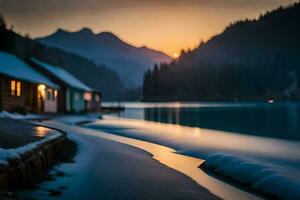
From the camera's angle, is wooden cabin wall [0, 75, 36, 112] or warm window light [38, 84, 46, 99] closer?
wooden cabin wall [0, 75, 36, 112]

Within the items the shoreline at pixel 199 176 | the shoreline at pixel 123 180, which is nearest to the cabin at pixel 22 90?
the shoreline at pixel 199 176

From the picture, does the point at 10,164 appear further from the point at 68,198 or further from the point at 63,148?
the point at 63,148

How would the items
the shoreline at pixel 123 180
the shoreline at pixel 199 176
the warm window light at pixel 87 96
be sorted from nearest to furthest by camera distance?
the shoreline at pixel 123 180 < the shoreline at pixel 199 176 < the warm window light at pixel 87 96

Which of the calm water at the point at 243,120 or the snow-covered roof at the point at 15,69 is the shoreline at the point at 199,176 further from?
the snow-covered roof at the point at 15,69

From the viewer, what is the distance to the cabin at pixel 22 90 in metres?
34.4

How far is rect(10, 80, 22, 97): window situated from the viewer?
35747 mm

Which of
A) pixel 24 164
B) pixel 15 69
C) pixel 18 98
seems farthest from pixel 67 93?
pixel 24 164

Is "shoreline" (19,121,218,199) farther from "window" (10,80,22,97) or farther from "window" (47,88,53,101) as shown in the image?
"window" (47,88,53,101)

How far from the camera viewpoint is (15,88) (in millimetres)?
36656

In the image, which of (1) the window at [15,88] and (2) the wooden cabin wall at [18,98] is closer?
(2) the wooden cabin wall at [18,98]

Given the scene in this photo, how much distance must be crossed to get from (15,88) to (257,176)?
2823 centimetres

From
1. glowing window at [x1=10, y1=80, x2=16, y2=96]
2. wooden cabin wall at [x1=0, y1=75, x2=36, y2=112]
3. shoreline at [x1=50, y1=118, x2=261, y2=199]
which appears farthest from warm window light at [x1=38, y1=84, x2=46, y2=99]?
shoreline at [x1=50, y1=118, x2=261, y2=199]

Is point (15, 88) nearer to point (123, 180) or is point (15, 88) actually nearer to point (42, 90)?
point (42, 90)

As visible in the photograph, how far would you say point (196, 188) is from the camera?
1172 cm
